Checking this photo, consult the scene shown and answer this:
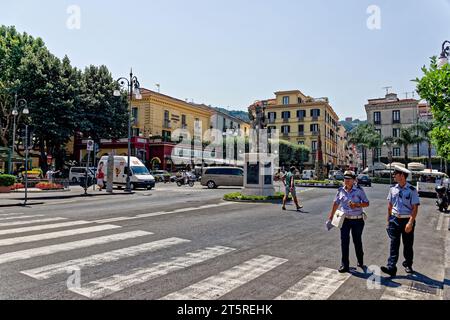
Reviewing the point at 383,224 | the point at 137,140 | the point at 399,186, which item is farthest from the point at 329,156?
the point at 399,186

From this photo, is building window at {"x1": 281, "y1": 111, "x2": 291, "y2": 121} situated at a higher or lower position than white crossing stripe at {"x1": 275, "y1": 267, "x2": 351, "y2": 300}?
higher

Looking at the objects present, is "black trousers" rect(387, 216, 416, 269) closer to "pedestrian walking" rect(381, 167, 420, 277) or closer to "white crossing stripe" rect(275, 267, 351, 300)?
"pedestrian walking" rect(381, 167, 420, 277)

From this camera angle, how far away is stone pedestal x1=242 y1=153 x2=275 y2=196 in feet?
59.6

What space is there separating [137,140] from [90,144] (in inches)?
876

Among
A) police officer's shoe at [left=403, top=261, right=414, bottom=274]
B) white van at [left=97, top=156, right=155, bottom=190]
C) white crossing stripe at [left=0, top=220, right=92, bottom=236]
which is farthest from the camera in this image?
white van at [left=97, top=156, right=155, bottom=190]

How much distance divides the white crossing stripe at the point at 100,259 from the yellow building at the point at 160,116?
38.5 m

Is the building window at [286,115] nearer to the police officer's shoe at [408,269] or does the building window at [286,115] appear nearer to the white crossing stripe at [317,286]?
the police officer's shoe at [408,269]

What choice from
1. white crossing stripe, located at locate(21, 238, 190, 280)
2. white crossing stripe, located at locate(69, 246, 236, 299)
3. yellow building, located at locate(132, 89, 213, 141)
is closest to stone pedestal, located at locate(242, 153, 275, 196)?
white crossing stripe, located at locate(21, 238, 190, 280)

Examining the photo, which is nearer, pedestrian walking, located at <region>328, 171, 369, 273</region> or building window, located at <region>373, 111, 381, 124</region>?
pedestrian walking, located at <region>328, 171, 369, 273</region>

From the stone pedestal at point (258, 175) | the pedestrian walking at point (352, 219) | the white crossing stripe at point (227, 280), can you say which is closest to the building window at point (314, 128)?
the stone pedestal at point (258, 175)

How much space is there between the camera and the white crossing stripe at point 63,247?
5.81 m

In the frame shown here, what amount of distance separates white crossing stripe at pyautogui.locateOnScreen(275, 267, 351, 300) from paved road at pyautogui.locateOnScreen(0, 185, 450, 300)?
0.01 meters

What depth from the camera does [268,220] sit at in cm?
1068
